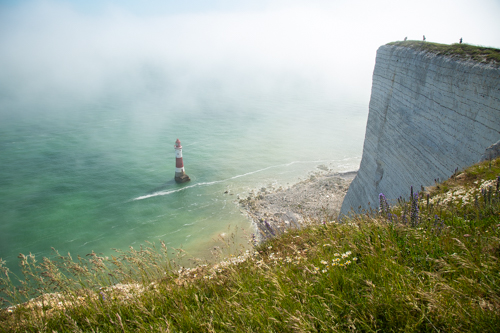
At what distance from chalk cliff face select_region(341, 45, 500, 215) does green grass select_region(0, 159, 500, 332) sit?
5722mm

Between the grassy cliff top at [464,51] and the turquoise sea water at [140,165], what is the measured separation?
51.3 ft

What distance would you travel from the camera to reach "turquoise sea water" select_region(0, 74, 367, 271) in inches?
851

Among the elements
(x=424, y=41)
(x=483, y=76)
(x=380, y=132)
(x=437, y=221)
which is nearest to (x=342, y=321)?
(x=437, y=221)

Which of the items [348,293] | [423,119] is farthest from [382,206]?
[423,119]

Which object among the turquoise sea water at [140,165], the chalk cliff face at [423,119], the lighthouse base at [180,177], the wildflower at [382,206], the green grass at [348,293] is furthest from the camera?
the lighthouse base at [180,177]

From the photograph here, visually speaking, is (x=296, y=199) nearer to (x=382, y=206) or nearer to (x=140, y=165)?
(x=140, y=165)

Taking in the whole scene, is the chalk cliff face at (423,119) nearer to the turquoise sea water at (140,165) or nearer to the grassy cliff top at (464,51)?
the grassy cliff top at (464,51)

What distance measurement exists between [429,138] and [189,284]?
10.1 meters

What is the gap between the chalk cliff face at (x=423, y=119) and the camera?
8.12 metres

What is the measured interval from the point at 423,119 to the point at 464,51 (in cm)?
244

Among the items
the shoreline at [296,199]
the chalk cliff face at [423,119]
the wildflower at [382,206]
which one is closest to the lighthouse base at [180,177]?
the shoreline at [296,199]

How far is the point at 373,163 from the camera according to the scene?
48.5 ft

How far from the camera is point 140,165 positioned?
111 ft

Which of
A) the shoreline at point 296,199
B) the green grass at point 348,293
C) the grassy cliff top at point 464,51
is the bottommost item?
the shoreline at point 296,199
